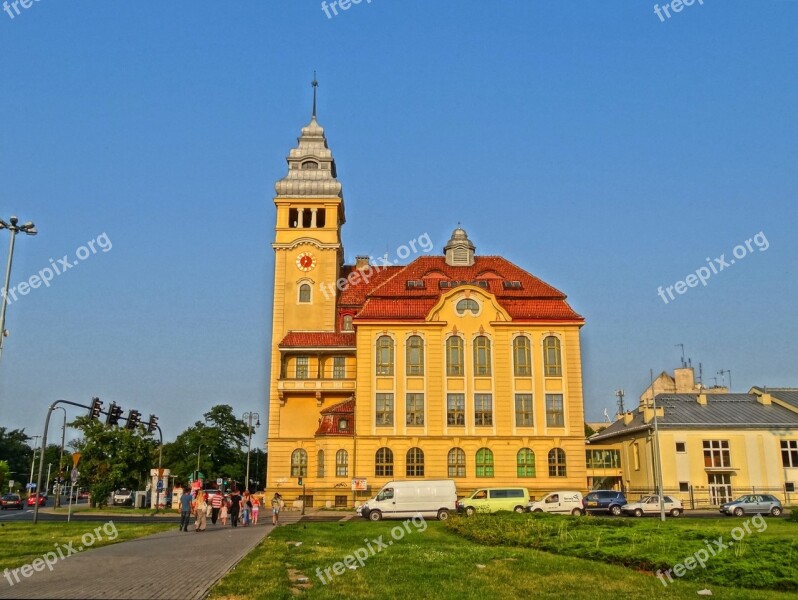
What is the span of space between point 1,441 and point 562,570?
143 meters

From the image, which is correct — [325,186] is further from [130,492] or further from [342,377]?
[130,492]

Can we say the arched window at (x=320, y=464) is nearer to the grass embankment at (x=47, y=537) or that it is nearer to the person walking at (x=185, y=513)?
the grass embankment at (x=47, y=537)

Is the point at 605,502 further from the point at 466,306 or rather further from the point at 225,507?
the point at 225,507

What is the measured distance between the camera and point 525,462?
53.9 m

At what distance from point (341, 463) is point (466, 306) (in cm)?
1492

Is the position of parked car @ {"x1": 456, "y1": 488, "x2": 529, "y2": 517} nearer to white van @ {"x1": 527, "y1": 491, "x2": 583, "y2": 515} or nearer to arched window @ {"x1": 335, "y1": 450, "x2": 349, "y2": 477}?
white van @ {"x1": 527, "y1": 491, "x2": 583, "y2": 515}

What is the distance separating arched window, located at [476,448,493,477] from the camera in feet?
176

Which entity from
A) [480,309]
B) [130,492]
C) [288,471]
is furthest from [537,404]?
[130,492]

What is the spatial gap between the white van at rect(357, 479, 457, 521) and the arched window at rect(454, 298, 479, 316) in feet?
61.8
